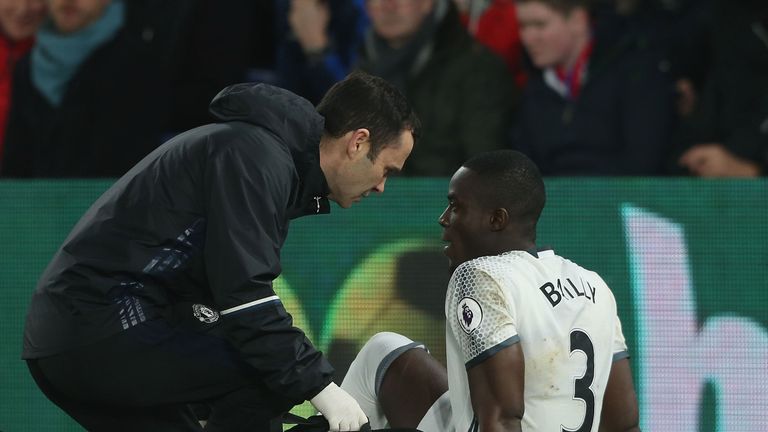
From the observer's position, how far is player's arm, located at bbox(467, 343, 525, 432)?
146 inches

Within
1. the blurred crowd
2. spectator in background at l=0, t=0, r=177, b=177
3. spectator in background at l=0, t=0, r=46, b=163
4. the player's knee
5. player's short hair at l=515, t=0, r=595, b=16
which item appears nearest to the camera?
the player's knee

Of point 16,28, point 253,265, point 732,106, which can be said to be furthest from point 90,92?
point 253,265

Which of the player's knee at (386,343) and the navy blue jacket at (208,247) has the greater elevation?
the navy blue jacket at (208,247)

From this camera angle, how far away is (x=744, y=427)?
213 inches

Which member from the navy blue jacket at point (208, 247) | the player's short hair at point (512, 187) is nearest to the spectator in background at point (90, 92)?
the navy blue jacket at point (208, 247)

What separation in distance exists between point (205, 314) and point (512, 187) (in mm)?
1018

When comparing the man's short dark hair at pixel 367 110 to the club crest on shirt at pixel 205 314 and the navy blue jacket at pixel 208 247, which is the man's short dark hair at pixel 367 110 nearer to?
the navy blue jacket at pixel 208 247

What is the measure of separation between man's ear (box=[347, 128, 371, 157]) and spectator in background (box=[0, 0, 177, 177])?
3612 millimetres

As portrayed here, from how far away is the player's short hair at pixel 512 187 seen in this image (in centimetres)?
405

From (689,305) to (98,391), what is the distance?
2699 millimetres

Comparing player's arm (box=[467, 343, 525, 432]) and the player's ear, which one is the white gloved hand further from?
the player's ear

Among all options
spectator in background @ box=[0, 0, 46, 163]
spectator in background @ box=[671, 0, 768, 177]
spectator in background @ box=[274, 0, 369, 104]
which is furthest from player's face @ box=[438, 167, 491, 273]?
spectator in background @ box=[0, 0, 46, 163]

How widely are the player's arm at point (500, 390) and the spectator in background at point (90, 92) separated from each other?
4128 mm

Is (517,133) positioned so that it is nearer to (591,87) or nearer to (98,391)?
(591,87)
